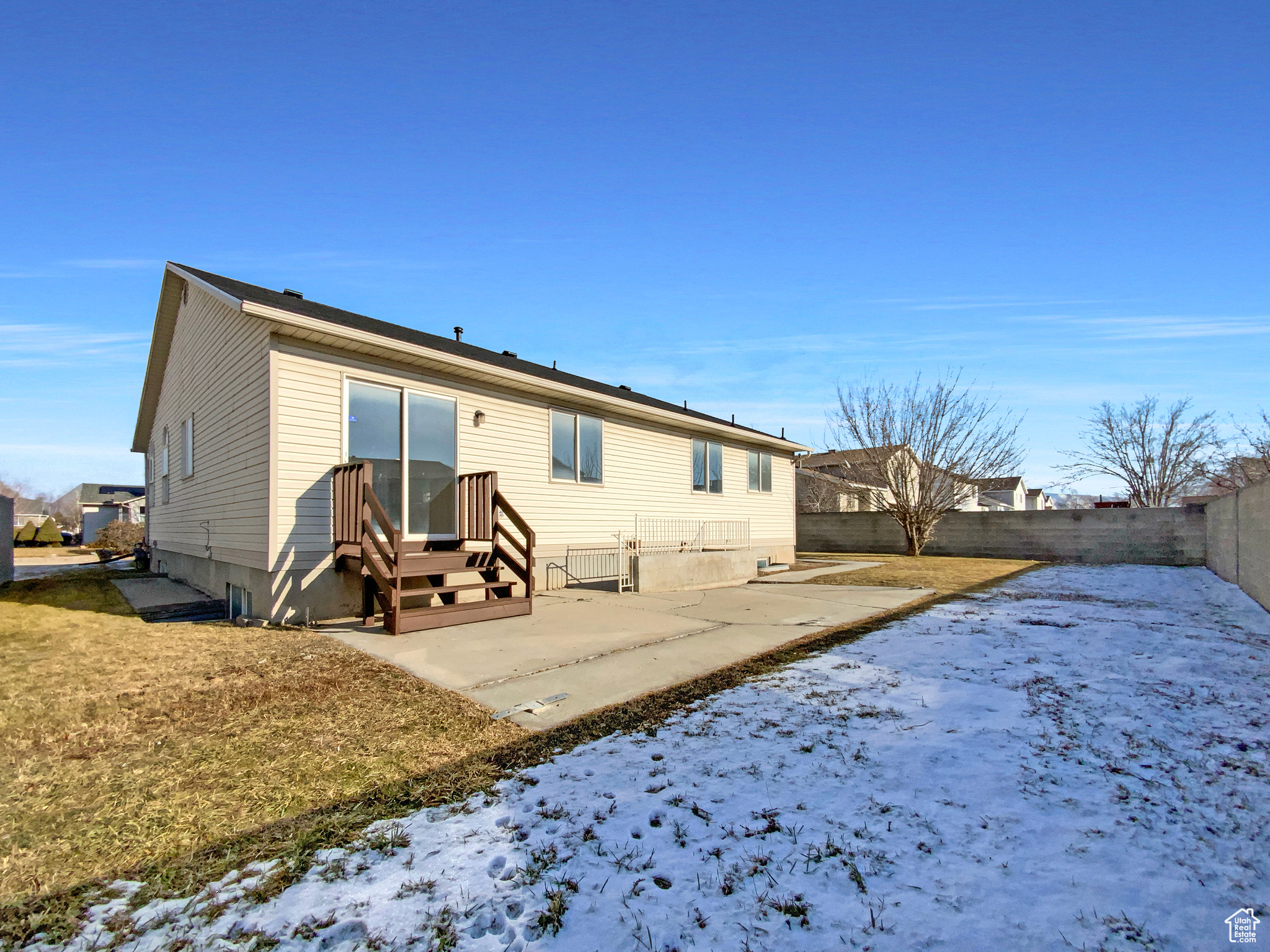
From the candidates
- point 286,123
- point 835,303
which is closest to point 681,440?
point 835,303

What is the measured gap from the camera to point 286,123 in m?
9.76

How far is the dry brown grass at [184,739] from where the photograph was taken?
8.02 feet

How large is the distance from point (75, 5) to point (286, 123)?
2606 mm

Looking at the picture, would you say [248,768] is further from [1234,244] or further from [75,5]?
[1234,244]

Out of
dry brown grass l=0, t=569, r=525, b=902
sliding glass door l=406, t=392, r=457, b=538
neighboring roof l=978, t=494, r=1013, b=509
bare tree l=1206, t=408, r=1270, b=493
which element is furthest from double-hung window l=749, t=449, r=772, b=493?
neighboring roof l=978, t=494, r=1013, b=509

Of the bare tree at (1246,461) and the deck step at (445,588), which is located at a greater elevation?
the bare tree at (1246,461)

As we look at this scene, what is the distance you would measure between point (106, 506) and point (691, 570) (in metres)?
41.9

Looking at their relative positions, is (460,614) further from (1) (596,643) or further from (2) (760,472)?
(2) (760,472)

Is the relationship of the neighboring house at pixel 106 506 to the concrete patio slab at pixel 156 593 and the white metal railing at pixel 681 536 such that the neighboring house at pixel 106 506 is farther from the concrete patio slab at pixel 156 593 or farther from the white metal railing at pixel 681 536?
the white metal railing at pixel 681 536

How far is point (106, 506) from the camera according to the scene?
3559 cm

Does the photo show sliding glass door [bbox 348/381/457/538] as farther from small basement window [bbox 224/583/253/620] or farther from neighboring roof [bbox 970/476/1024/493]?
neighboring roof [bbox 970/476/1024/493]

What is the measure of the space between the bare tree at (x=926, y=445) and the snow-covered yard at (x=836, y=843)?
15.7 metres

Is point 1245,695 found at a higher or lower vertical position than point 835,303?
lower

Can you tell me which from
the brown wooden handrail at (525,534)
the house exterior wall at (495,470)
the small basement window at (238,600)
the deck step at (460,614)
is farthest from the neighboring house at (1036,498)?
the small basement window at (238,600)
